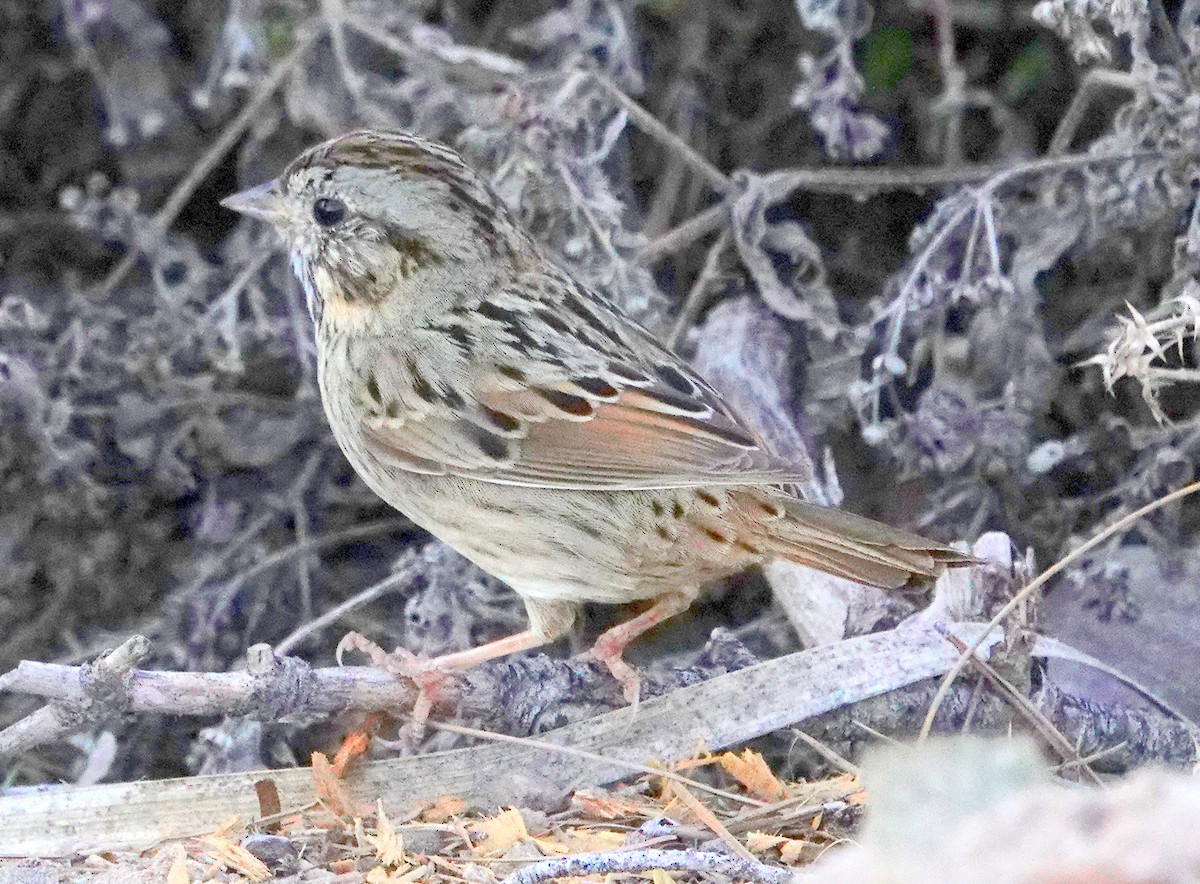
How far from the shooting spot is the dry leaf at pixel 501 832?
2.60m

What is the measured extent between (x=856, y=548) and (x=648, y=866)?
0.86 m

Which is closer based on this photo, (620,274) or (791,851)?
(791,851)

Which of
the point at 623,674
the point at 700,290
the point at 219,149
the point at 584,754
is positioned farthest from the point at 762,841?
the point at 219,149

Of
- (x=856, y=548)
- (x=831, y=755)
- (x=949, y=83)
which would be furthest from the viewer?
(x=949, y=83)

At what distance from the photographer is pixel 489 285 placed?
3492 mm

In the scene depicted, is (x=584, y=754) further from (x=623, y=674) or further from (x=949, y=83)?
(x=949, y=83)

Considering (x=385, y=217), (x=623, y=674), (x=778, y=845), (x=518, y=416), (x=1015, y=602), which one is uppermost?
(x=385, y=217)

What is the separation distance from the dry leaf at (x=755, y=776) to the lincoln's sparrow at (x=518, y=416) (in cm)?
29

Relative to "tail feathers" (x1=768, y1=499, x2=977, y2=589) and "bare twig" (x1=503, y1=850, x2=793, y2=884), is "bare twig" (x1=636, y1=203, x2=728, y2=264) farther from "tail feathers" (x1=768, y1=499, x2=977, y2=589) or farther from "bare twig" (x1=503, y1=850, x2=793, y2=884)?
"bare twig" (x1=503, y1=850, x2=793, y2=884)

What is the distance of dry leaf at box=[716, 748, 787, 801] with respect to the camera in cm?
279

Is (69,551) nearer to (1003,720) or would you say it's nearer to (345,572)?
(345,572)

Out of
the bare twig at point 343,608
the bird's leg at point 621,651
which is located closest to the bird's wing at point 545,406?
the bird's leg at point 621,651

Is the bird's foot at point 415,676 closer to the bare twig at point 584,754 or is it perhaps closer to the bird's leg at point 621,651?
the bare twig at point 584,754

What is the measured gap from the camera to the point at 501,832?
8.63ft
